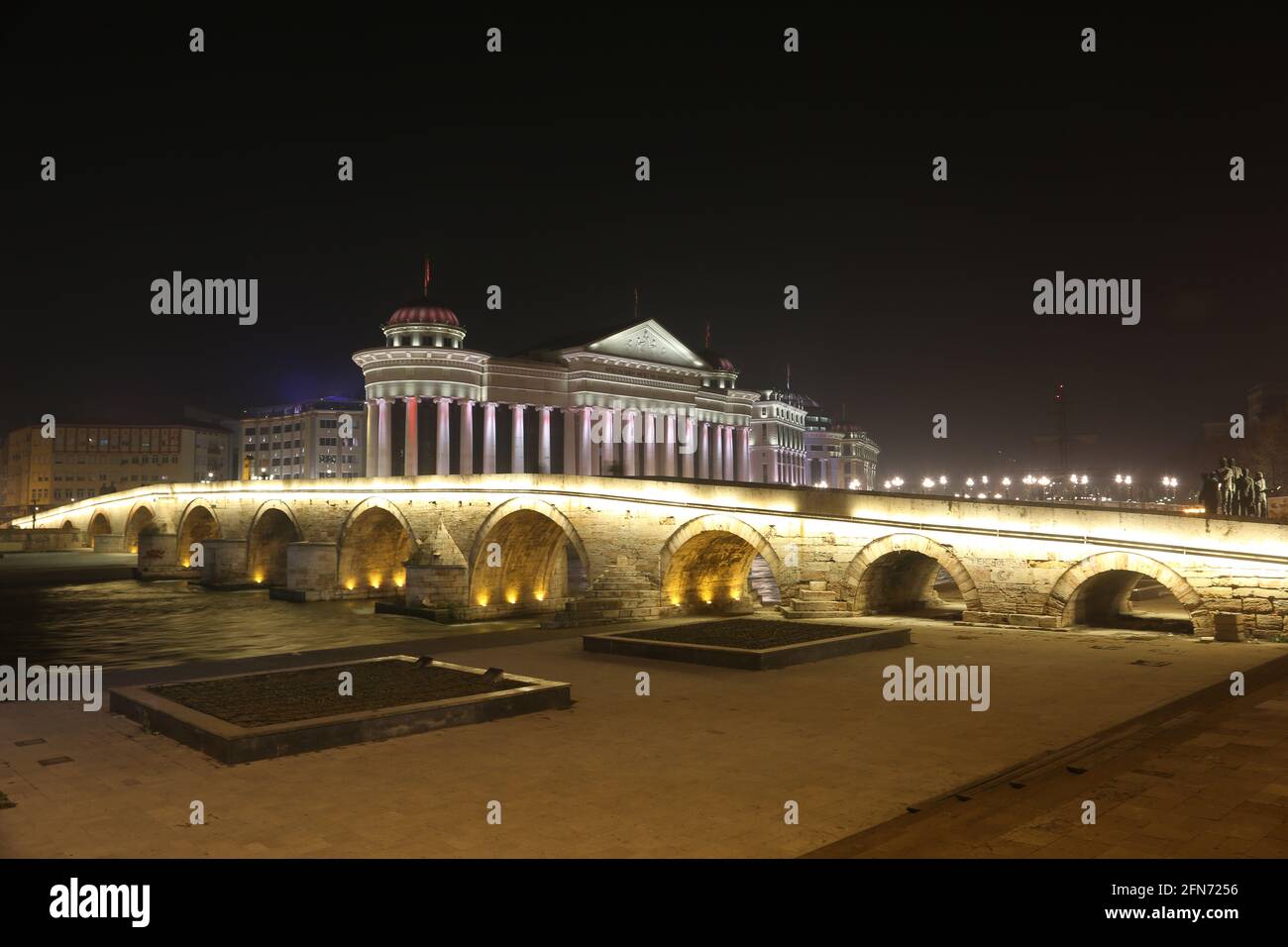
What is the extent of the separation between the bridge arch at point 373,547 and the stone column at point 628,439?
28115 mm

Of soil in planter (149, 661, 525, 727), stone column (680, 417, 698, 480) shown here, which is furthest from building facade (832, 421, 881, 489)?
soil in planter (149, 661, 525, 727)

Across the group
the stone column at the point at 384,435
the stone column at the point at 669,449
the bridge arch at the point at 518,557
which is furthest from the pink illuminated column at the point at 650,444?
the bridge arch at the point at 518,557

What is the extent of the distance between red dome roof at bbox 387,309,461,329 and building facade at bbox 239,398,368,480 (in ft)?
148

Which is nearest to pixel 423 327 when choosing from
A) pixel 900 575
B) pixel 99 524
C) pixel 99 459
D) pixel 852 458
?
pixel 99 524

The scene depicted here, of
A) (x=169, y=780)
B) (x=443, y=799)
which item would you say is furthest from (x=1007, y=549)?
(x=169, y=780)

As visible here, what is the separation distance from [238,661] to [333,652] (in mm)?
1833

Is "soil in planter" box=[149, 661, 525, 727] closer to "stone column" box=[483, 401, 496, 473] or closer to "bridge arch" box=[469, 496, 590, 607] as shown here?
"bridge arch" box=[469, 496, 590, 607]

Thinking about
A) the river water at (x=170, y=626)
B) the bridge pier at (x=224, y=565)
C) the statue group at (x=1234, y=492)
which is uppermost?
the statue group at (x=1234, y=492)

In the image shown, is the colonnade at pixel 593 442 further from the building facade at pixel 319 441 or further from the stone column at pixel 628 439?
the building facade at pixel 319 441

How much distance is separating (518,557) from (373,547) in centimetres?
830

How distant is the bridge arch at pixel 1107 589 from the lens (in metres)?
17.8

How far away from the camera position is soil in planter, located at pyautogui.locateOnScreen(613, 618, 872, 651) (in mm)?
17016

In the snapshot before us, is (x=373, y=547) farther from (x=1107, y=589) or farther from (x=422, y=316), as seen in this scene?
(x=1107, y=589)

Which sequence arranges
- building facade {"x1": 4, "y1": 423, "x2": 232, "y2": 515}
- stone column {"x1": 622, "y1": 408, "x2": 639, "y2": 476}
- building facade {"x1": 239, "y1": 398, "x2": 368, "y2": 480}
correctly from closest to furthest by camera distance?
stone column {"x1": 622, "y1": 408, "x2": 639, "y2": 476} → building facade {"x1": 239, "y1": 398, "x2": 368, "y2": 480} → building facade {"x1": 4, "y1": 423, "x2": 232, "y2": 515}
